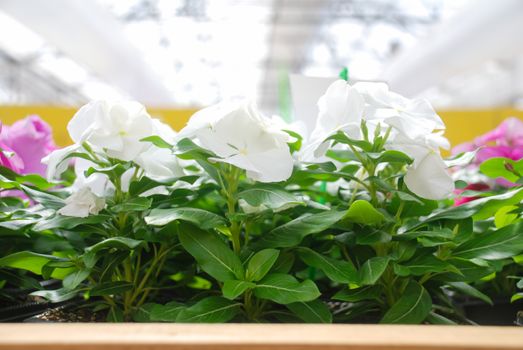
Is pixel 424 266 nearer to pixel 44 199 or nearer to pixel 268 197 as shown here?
pixel 268 197

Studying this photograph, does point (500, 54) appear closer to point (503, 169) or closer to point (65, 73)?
point (503, 169)

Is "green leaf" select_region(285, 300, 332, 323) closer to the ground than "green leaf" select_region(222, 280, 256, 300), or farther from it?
closer to the ground

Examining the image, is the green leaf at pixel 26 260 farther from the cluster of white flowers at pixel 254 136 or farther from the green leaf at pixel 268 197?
the green leaf at pixel 268 197

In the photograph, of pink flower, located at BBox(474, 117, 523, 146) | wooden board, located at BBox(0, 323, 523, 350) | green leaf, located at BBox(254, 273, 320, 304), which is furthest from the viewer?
pink flower, located at BBox(474, 117, 523, 146)

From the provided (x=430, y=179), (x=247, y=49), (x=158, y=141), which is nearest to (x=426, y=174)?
(x=430, y=179)

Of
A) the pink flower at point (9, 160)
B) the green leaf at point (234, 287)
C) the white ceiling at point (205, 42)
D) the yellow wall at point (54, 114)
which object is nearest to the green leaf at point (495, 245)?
the green leaf at point (234, 287)

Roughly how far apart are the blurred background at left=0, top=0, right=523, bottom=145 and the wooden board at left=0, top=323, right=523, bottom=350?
2.23 meters

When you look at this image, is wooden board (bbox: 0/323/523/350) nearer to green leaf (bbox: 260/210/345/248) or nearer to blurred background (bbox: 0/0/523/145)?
green leaf (bbox: 260/210/345/248)

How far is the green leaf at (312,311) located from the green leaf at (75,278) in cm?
26

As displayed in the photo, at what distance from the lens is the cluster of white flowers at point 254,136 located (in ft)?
2.19

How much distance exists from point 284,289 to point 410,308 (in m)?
0.17

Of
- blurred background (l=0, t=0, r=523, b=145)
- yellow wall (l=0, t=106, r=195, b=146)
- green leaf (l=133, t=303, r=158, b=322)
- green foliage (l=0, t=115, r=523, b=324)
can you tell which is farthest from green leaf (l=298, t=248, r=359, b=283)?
yellow wall (l=0, t=106, r=195, b=146)

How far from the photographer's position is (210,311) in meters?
0.64

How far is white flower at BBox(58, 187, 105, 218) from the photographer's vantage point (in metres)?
0.69
